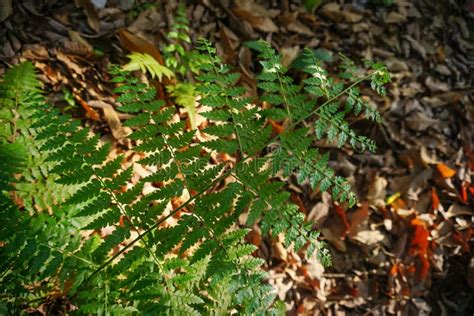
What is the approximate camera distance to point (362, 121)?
11.4 ft

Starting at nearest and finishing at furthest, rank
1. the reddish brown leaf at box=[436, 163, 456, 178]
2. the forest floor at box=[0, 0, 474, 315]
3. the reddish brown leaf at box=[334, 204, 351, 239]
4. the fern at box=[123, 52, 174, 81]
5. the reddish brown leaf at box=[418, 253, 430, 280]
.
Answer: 1. the fern at box=[123, 52, 174, 81]
2. the forest floor at box=[0, 0, 474, 315]
3. the reddish brown leaf at box=[334, 204, 351, 239]
4. the reddish brown leaf at box=[418, 253, 430, 280]
5. the reddish brown leaf at box=[436, 163, 456, 178]

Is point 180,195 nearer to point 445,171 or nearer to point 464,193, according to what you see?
point 445,171

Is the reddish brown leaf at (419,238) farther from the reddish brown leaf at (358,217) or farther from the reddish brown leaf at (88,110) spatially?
the reddish brown leaf at (88,110)

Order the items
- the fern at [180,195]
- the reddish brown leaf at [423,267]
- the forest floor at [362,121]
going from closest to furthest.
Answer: the fern at [180,195]
the forest floor at [362,121]
the reddish brown leaf at [423,267]

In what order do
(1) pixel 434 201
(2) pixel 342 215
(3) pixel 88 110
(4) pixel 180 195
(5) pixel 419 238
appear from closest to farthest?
1. (4) pixel 180 195
2. (3) pixel 88 110
3. (2) pixel 342 215
4. (5) pixel 419 238
5. (1) pixel 434 201

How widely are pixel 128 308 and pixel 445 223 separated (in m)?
2.86

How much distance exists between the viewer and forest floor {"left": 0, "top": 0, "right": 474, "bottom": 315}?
2.73 meters

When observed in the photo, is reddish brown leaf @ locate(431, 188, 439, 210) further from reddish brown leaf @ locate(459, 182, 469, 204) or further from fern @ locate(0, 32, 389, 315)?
fern @ locate(0, 32, 389, 315)

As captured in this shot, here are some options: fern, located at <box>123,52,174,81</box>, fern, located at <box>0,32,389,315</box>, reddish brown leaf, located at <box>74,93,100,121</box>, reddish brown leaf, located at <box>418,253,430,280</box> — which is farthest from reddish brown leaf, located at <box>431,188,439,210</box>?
reddish brown leaf, located at <box>74,93,100,121</box>

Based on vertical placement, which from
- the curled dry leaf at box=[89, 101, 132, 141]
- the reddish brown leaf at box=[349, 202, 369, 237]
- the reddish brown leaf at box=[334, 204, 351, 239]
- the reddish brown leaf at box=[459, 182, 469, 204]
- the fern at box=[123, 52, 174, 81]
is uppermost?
the fern at box=[123, 52, 174, 81]

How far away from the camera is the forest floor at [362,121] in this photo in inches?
108

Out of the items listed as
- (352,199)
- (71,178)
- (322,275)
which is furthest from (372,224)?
(71,178)

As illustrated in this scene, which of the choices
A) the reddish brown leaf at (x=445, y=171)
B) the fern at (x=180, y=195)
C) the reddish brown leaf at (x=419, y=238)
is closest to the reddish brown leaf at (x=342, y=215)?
the reddish brown leaf at (x=419, y=238)

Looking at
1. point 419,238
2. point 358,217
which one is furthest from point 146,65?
point 419,238
